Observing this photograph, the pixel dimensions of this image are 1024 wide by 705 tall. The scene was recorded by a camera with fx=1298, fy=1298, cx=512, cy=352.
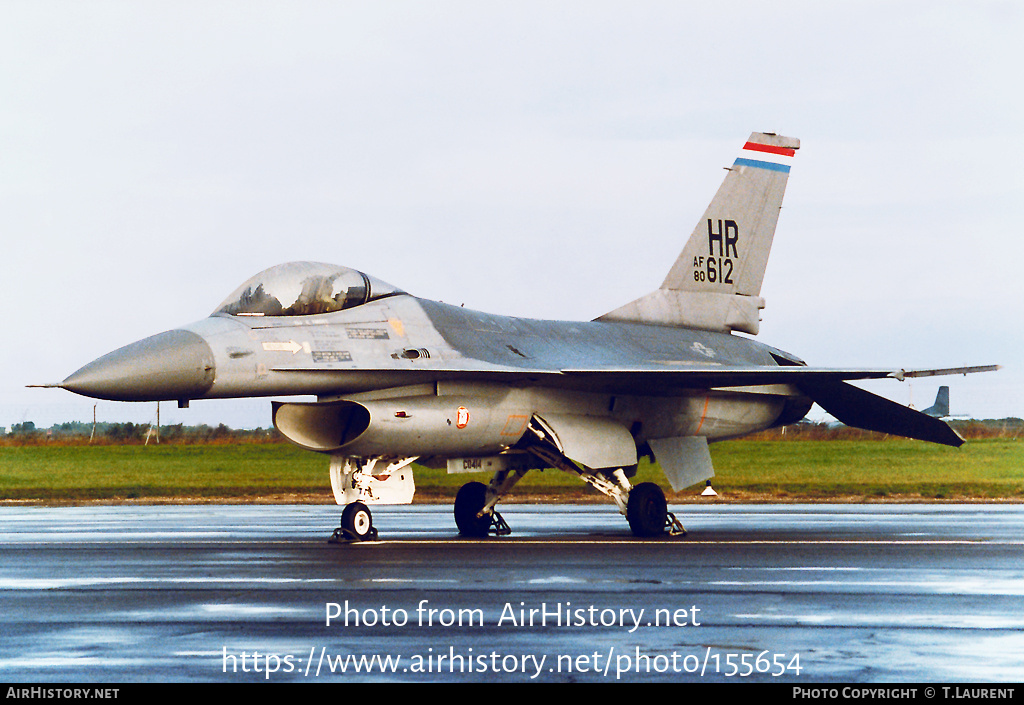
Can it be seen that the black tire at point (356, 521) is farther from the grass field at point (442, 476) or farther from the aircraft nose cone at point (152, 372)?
the grass field at point (442, 476)

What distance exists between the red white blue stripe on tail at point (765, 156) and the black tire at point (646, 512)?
5.43 metres

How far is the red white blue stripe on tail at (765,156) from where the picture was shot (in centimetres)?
1825

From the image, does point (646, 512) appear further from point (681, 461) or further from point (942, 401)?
point (942, 401)

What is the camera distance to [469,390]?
13961 mm

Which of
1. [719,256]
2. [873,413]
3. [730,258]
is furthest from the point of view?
[730,258]

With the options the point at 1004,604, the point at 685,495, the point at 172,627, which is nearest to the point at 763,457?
the point at 685,495

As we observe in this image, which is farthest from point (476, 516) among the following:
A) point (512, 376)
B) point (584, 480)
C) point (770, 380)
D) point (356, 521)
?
point (770, 380)

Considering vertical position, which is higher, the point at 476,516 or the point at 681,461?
the point at 681,461

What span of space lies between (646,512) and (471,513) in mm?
2177

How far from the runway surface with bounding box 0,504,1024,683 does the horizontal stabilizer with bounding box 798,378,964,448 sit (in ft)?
5.33

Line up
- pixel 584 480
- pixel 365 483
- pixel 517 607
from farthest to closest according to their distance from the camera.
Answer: pixel 584 480 < pixel 365 483 < pixel 517 607

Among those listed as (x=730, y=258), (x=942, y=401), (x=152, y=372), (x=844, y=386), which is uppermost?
(x=730, y=258)

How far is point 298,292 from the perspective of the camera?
13.2m
